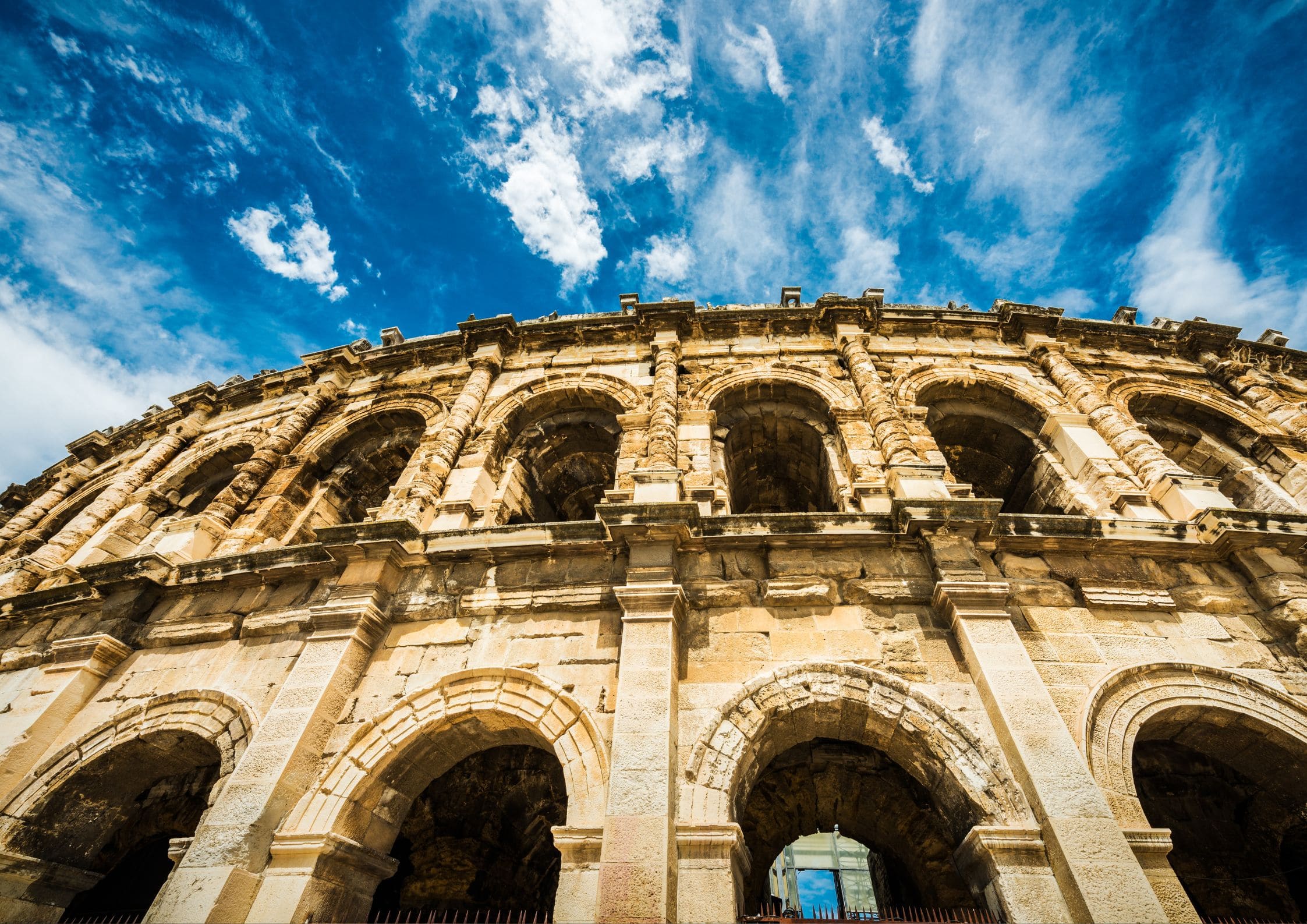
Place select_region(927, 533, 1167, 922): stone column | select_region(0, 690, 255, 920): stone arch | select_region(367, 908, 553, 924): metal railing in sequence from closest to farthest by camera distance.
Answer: select_region(927, 533, 1167, 922): stone column < select_region(0, 690, 255, 920): stone arch < select_region(367, 908, 553, 924): metal railing

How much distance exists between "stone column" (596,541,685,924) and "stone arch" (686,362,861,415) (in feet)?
12.0

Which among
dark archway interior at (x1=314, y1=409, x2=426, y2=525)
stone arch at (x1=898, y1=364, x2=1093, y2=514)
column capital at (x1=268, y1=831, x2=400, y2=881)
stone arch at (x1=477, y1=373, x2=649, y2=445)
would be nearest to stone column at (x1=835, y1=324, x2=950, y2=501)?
stone arch at (x1=898, y1=364, x2=1093, y2=514)

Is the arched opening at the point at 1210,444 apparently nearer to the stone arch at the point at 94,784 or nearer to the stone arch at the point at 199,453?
the stone arch at the point at 94,784

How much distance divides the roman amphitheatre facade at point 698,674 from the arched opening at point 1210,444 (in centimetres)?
8

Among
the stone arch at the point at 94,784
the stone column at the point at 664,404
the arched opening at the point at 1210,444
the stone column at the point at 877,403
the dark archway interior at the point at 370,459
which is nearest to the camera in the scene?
the stone arch at the point at 94,784

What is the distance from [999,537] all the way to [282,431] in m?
10.4

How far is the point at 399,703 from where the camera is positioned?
5203 mm

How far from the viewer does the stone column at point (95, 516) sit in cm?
866

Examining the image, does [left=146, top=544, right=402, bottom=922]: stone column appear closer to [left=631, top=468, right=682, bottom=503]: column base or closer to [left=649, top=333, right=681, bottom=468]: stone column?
[left=631, top=468, right=682, bottom=503]: column base

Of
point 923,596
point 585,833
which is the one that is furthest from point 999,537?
point 585,833

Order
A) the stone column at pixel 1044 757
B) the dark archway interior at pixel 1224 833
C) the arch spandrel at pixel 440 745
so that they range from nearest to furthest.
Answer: the stone column at pixel 1044 757, the arch spandrel at pixel 440 745, the dark archway interior at pixel 1224 833

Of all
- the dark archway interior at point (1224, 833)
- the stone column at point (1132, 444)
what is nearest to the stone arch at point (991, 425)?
the stone column at point (1132, 444)

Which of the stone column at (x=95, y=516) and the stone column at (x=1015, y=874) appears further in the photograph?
the stone column at (x=95, y=516)

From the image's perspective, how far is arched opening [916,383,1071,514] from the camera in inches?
345
